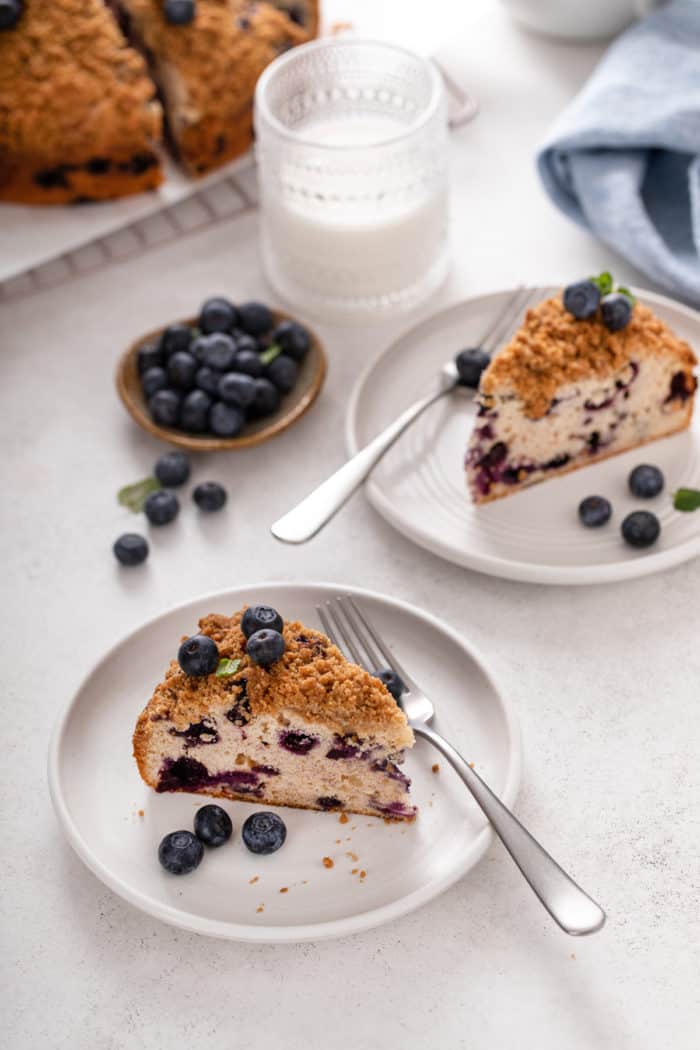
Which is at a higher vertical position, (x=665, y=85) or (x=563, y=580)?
(x=665, y=85)

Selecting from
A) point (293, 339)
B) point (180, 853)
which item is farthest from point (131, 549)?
point (180, 853)

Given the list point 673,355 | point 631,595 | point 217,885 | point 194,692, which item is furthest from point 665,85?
point 217,885

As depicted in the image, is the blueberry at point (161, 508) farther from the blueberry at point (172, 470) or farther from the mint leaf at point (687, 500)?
the mint leaf at point (687, 500)

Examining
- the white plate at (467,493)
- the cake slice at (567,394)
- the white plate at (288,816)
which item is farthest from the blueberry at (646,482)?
the white plate at (288,816)

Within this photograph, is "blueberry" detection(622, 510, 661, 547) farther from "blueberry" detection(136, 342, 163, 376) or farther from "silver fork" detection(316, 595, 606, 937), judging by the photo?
"blueberry" detection(136, 342, 163, 376)

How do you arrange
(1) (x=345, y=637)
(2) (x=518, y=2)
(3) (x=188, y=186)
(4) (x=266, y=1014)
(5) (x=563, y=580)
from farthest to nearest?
(2) (x=518, y=2) < (3) (x=188, y=186) < (5) (x=563, y=580) < (1) (x=345, y=637) < (4) (x=266, y=1014)

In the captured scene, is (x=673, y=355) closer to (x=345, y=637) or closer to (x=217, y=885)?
(x=345, y=637)
